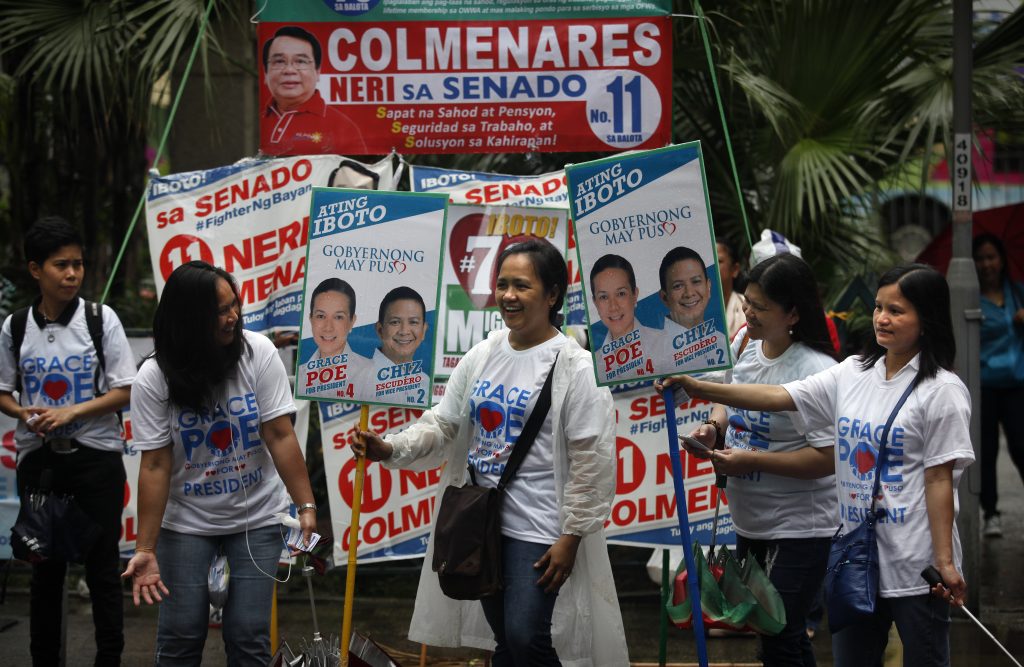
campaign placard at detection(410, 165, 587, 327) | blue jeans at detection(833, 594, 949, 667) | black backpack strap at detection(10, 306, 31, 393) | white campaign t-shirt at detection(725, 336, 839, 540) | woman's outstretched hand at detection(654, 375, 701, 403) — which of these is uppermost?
campaign placard at detection(410, 165, 587, 327)

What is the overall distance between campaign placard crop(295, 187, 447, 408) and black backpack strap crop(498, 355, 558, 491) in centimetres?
50

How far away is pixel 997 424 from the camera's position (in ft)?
26.3

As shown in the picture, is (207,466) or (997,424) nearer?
(207,466)

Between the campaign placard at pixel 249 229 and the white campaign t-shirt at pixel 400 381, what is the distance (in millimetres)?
1432

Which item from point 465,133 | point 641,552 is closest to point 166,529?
point 465,133

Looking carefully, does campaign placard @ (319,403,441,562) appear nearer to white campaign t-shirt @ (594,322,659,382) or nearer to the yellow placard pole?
the yellow placard pole

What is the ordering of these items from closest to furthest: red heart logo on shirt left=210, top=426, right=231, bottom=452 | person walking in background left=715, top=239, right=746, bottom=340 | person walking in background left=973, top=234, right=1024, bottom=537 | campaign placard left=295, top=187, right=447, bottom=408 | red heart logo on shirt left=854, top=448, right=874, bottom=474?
red heart logo on shirt left=854, top=448, right=874, bottom=474 < red heart logo on shirt left=210, top=426, right=231, bottom=452 < campaign placard left=295, top=187, right=447, bottom=408 < person walking in background left=715, top=239, right=746, bottom=340 < person walking in background left=973, top=234, right=1024, bottom=537

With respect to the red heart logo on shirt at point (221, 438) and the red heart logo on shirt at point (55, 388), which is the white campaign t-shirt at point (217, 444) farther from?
the red heart logo on shirt at point (55, 388)

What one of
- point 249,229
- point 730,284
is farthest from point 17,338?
point 730,284

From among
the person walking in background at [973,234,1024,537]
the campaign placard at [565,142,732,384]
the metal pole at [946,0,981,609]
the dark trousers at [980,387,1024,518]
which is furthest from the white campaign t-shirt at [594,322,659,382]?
the dark trousers at [980,387,1024,518]

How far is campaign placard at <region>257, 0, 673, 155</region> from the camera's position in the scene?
5613mm

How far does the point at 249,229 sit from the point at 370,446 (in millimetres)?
1988

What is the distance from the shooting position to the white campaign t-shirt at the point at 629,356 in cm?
416

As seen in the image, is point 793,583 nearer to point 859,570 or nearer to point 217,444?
point 859,570
